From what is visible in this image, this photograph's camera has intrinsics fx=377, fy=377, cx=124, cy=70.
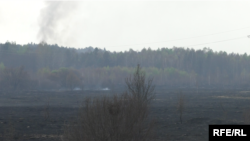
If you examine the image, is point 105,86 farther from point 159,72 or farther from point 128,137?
point 128,137

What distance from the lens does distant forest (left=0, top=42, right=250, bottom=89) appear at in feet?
308

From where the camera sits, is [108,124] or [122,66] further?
[122,66]

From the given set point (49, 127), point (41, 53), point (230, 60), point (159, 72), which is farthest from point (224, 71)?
point (49, 127)

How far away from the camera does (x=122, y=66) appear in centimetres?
12706

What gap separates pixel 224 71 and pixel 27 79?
71.0 m

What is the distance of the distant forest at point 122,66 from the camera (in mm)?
93881
